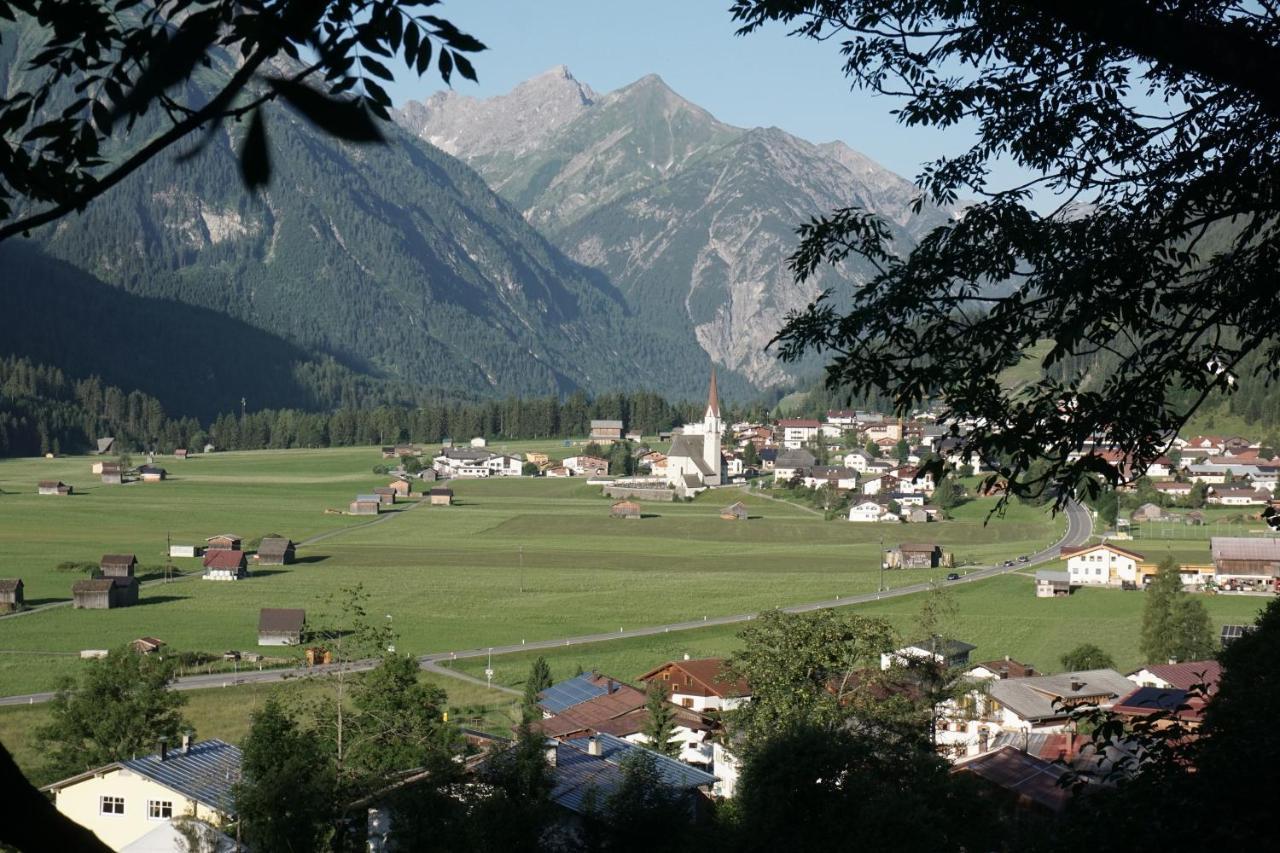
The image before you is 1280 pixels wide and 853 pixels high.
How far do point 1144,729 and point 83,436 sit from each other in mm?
169276

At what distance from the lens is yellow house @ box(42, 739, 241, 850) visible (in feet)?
76.2

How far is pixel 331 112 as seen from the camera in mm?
2986

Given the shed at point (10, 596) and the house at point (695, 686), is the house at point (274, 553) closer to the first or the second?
the shed at point (10, 596)

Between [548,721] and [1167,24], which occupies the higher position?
[1167,24]

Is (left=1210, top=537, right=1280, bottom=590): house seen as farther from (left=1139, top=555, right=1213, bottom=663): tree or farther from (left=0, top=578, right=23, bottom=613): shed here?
(left=0, top=578, right=23, bottom=613): shed

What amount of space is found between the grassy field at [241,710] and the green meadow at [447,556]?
4972mm

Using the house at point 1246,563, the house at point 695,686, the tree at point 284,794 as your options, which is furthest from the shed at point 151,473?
the tree at point 284,794

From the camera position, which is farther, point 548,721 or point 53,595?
point 53,595

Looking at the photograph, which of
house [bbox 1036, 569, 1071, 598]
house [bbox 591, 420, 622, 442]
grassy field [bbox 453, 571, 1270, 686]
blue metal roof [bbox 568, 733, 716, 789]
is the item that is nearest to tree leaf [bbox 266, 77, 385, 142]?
blue metal roof [bbox 568, 733, 716, 789]

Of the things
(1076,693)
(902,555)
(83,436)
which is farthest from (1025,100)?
(83,436)

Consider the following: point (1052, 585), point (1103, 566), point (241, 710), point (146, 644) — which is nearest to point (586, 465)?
point (1103, 566)

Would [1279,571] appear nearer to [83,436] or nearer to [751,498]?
[751,498]

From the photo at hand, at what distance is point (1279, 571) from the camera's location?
208 feet

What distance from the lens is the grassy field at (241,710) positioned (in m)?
33.1
